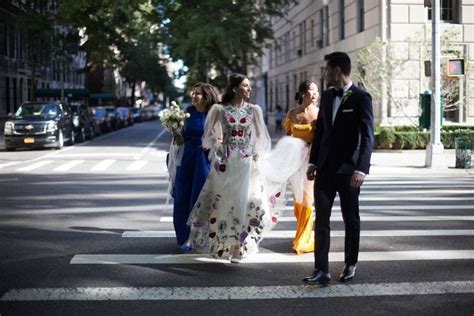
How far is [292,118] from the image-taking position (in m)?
7.68

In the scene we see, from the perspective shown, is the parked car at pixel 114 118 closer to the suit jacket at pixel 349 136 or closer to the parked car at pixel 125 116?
the parked car at pixel 125 116

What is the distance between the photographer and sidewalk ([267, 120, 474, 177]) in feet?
56.4

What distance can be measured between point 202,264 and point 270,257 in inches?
31.0

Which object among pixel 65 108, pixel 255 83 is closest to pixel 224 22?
pixel 65 108

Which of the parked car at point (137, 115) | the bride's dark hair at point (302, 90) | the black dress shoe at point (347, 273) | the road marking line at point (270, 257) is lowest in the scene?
the road marking line at point (270, 257)

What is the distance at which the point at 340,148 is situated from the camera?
6059mm

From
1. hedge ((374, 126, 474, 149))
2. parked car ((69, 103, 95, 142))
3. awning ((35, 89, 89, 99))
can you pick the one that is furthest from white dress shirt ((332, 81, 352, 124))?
awning ((35, 89, 89, 99))

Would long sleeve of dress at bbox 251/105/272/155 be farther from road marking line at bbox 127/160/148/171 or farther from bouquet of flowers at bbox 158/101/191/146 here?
road marking line at bbox 127/160/148/171

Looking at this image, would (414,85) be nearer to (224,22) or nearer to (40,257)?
(224,22)

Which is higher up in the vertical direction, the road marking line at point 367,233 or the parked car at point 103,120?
the parked car at point 103,120

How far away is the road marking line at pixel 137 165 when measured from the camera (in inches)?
749

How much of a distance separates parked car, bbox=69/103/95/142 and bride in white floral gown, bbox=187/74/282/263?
2531cm

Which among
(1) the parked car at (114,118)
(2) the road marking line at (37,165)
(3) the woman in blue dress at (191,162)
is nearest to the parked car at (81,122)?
(2) the road marking line at (37,165)

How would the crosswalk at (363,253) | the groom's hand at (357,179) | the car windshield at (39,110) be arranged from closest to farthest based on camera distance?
the crosswalk at (363,253)
the groom's hand at (357,179)
the car windshield at (39,110)
